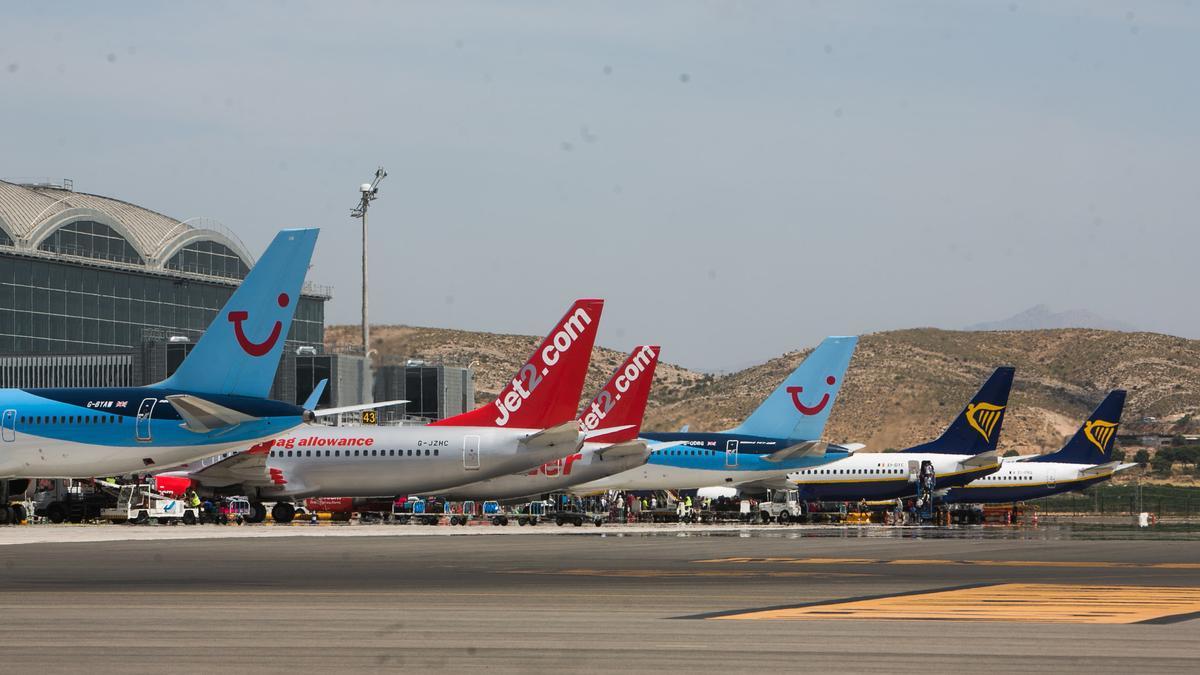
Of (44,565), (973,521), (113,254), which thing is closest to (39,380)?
(113,254)

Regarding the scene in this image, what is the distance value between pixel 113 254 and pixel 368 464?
196ft

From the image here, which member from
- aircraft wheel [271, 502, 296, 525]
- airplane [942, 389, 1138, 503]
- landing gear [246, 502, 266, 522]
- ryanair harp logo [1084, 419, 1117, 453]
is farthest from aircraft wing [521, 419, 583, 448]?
ryanair harp logo [1084, 419, 1117, 453]

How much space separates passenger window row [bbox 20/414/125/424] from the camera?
1790 inches

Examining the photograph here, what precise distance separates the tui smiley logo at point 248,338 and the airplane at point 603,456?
37.2ft

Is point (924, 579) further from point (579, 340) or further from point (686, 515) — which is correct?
point (686, 515)

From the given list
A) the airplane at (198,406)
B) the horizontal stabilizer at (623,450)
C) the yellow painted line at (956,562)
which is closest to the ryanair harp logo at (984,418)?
the horizontal stabilizer at (623,450)

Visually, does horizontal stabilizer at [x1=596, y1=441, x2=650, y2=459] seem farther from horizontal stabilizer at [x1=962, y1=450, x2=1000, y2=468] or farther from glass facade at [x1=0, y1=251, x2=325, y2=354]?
glass facade at [x1=0, y1=251, x2=325, y2=354]

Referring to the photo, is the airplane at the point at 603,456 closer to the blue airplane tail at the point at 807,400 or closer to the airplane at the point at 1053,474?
the blue airplane tail at the point at 807,400

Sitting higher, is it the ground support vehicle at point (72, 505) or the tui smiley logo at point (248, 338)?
the tui smiley logo at point (248, 338)

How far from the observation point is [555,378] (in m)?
52.2

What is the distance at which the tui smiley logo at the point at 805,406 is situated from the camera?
73.2 meters

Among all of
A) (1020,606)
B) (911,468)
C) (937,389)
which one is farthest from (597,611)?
(937,389)

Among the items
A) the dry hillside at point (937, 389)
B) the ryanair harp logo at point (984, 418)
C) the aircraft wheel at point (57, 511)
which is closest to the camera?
the aircraft wheel at point (57, 511)

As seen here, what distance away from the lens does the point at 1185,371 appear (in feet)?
629
